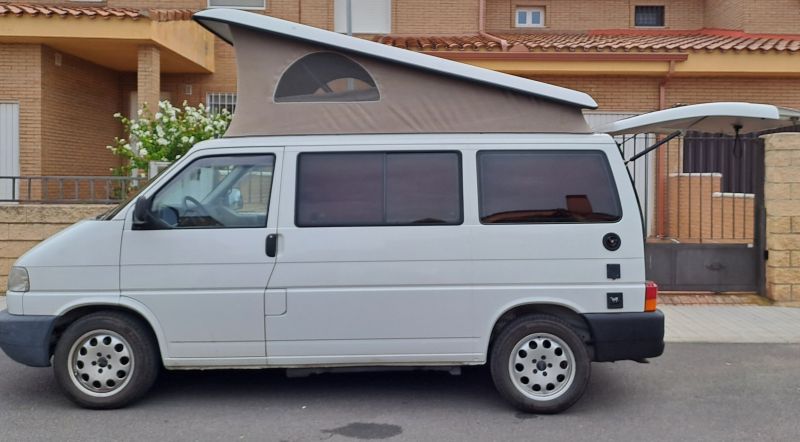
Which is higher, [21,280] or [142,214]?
[142,214]

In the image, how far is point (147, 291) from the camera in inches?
218

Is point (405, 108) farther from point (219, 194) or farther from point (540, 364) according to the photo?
point (540, 364)

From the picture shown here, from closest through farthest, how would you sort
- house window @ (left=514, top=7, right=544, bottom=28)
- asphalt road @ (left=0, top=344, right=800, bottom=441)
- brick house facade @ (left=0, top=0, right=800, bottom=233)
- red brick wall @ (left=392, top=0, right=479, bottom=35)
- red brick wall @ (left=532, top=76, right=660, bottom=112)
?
asphalt road @ (left=0, top=344, right=800, bottom=441) < brick house facade @ (left=0, top=0, right=800, bottom=233) < red brick wall @ (left=532, top=76, right=660, bottom=112) < red brick wall @ (left=392, top=0, right=479, bottom=35) < house window @ (left=514, top=7, right=544, bottom=28)

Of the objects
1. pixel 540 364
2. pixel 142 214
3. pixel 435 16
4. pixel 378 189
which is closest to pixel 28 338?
pixel 142 214

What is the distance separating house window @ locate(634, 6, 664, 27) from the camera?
18750 millimetres

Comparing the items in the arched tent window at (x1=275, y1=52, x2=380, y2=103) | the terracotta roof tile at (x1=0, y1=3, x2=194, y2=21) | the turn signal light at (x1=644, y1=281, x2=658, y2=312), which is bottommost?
the turn signal light at (x1=644, y1=281, x2=658, y2=312)

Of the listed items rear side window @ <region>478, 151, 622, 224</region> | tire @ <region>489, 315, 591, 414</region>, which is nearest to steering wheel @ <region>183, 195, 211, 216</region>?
rear side window @ <region>478, 151, 622, 224</region>

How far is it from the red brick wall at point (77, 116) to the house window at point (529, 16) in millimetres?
9213

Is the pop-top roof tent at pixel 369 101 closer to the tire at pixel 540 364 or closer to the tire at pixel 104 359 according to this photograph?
the tire at pixel 540 364

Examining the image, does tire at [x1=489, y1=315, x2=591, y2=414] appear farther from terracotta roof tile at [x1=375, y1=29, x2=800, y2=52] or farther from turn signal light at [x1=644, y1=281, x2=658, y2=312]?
Answer: terracotta roof tile at [x1=375, y1=29, x2=800, y2=52]

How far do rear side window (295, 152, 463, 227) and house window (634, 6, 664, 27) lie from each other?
14770 mm

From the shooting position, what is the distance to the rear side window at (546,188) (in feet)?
18.4

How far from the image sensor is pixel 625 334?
18.4 feet

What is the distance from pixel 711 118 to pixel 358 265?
3.13m
